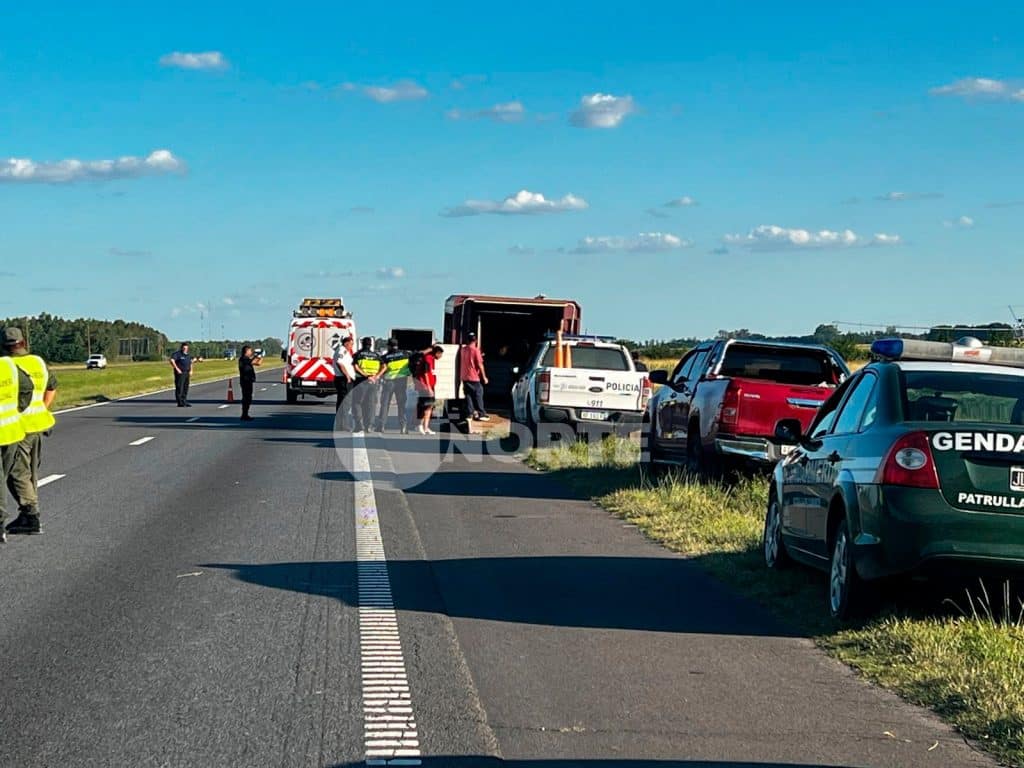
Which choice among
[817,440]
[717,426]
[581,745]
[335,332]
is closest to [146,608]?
[581,745]

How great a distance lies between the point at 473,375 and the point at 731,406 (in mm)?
12446

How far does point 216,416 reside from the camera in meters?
34.2

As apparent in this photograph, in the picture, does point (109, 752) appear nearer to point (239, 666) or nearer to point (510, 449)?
point (239, 666)

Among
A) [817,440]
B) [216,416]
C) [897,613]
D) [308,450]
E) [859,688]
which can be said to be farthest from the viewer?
[216,416]

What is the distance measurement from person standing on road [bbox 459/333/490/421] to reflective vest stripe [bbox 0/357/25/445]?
48.5ft

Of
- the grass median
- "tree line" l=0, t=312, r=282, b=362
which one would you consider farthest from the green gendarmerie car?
"tree line" l=0, t=312, r=282, b=362

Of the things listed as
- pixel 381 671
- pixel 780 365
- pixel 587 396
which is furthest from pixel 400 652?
pixel 587 396

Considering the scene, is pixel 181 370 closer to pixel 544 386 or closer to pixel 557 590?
pixel 544 386

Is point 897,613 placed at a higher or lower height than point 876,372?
lower

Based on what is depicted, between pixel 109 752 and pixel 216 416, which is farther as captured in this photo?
pixel 216 416

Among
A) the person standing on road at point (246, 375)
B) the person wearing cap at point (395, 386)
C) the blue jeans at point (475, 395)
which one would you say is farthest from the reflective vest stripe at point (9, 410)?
the person standing on road at point (246, 375)

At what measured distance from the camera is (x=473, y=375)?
89.0 feet

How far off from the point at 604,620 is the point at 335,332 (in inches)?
1243

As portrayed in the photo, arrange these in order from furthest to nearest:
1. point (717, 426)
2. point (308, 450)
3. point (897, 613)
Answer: point (308, 450) → point (717, 426) → point (897, 613)
